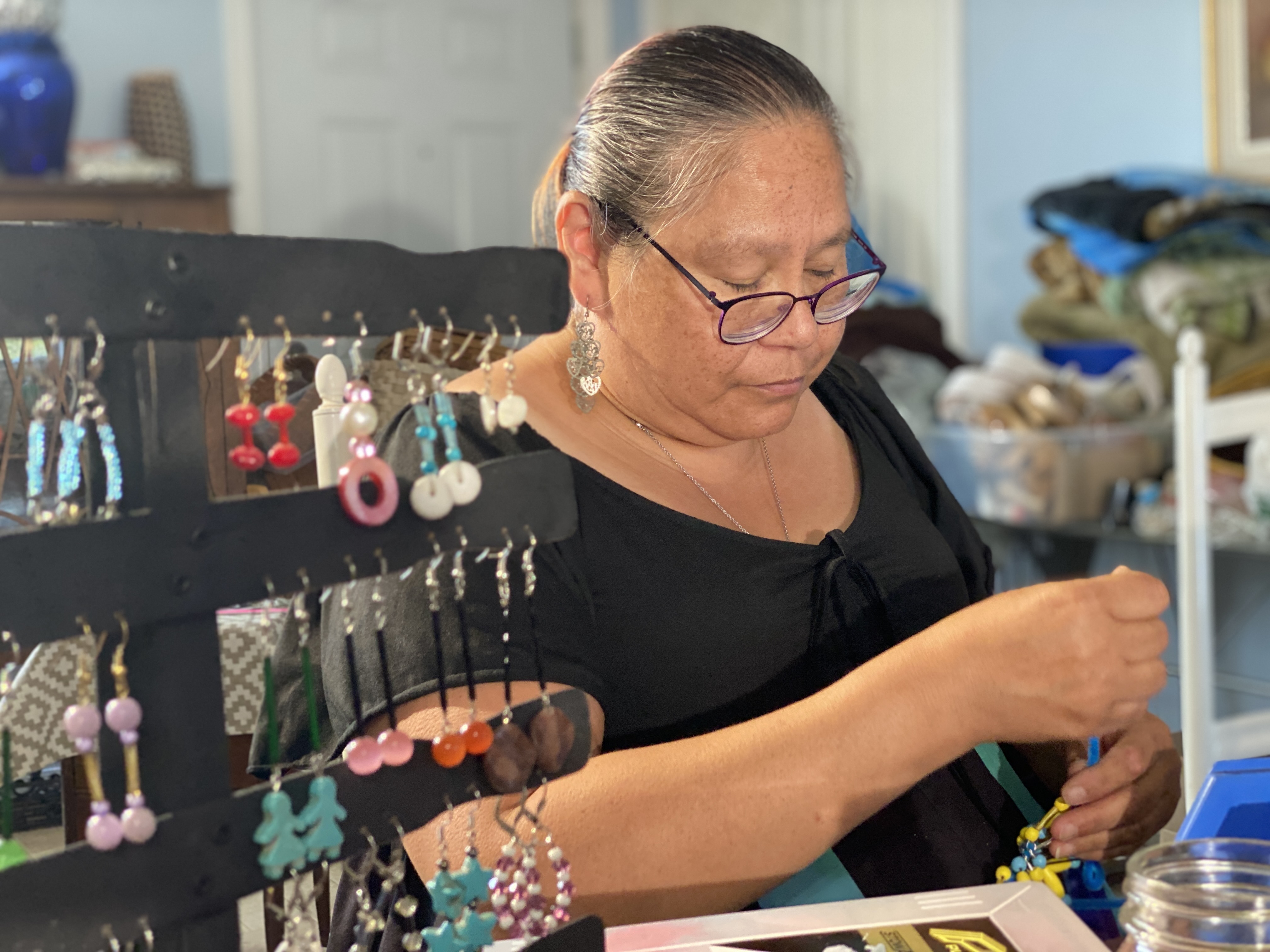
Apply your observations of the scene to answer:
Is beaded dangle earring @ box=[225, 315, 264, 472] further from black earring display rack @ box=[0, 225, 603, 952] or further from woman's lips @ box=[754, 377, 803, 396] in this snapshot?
woman's lips @ box=[754, 377, 803, 396]

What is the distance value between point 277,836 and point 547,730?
0.12m

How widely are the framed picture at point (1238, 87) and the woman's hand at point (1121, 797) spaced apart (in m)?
2.18

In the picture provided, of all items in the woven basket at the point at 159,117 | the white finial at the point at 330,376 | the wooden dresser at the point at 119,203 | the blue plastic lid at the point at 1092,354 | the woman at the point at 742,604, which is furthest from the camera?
the woven basket at the point at 159,117

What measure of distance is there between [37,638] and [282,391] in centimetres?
14

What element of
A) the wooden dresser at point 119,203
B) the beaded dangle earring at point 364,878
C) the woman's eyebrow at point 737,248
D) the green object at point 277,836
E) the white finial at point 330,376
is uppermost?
the wooden dresser at point 119,203

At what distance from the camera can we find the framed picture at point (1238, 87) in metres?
2.64

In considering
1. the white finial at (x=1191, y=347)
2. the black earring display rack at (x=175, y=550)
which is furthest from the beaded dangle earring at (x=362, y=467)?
the white finial at (x=1191, y=347)

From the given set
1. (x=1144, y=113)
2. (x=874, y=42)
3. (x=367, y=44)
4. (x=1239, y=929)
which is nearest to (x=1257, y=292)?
(x=1144, y=113)

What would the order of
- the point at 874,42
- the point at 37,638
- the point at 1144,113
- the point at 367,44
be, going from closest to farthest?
the point at 37,638, the point at 1144,113, the point at 874,42, the point at 367,44

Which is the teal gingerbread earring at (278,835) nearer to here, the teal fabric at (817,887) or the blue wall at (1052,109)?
the teal fabric at (817,887)

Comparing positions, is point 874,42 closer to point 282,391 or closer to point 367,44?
point 367,44

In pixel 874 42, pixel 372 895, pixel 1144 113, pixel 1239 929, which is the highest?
pixel 874 42

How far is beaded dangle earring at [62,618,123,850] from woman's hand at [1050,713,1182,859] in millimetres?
606

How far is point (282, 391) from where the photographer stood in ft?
1.61
